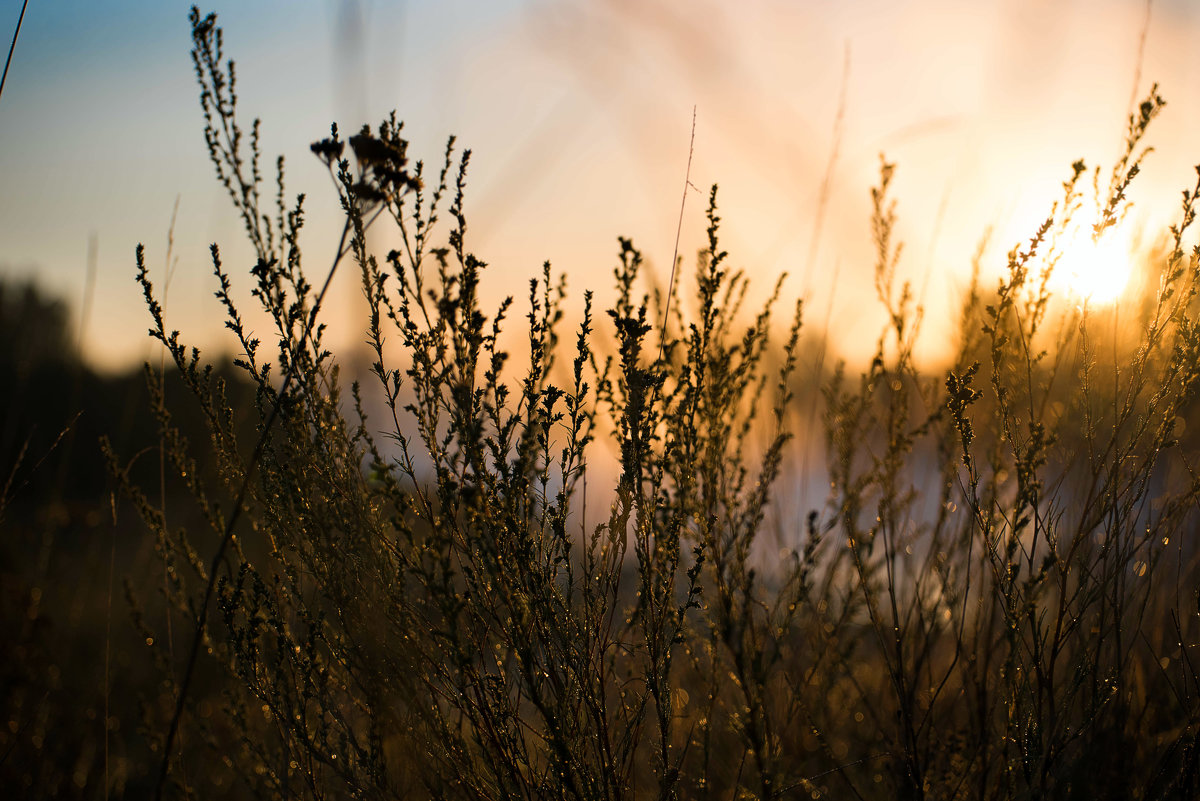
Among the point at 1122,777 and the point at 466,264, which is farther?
the point at 1122,777

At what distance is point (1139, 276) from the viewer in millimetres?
2211

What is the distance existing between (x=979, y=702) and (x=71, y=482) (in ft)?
33.4

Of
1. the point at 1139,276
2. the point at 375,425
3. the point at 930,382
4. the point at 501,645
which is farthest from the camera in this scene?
the point at 930,382

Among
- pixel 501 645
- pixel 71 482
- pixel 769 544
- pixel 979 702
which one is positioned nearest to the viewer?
pixel 979 702

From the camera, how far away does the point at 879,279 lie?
2.24m

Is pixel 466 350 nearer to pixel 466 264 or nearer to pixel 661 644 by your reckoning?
pixel 466 264

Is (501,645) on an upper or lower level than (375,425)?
lower

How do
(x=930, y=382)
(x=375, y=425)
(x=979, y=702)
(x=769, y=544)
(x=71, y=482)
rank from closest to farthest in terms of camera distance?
(x=979, y=702) → (x=375, y=425) → (x=930, y=382) → (x=769, y=544) → (x=71, y=482)

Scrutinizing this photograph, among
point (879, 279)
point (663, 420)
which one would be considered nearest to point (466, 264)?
point (663, 420)

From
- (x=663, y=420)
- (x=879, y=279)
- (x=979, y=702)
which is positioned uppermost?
(x=879, y=279)

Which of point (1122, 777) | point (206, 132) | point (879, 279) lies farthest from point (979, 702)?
point (206, 132)

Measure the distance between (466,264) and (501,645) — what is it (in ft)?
2.90

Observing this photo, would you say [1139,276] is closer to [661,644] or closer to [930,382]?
[930,382]

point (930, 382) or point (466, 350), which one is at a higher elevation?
point (930, 382)
